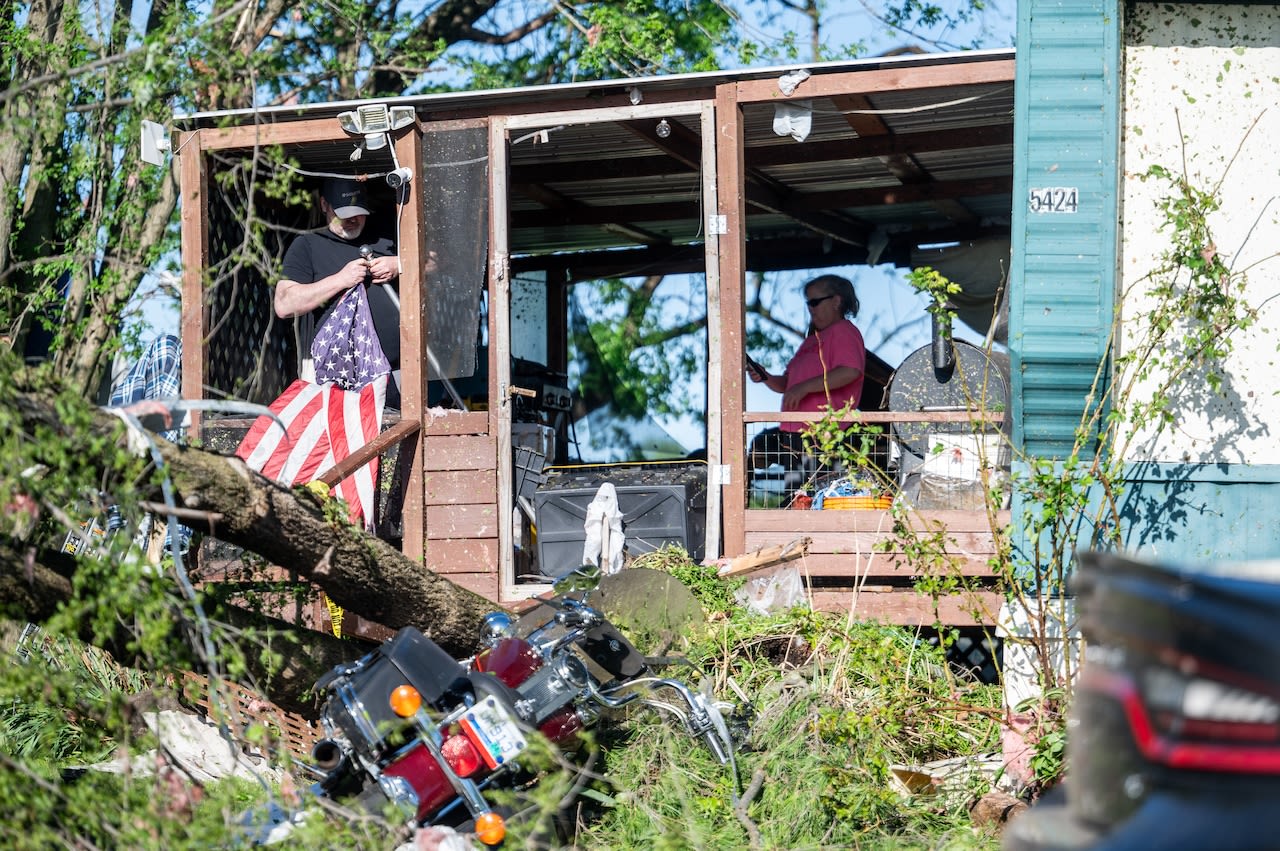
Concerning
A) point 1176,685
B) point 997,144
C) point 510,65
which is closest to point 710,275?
point 997,144

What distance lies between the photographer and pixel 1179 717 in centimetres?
223

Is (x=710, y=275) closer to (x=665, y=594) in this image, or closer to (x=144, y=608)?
(x=665, y=594)

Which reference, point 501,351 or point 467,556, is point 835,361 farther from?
point 467,556

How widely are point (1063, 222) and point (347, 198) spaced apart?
472 centimetres

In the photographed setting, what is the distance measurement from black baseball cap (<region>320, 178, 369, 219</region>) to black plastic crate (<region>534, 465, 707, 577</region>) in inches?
87.0

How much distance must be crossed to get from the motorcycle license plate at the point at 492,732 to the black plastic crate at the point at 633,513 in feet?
11.3

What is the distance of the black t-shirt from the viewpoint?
8.85 m

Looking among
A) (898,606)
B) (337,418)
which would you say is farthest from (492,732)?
(337,418)

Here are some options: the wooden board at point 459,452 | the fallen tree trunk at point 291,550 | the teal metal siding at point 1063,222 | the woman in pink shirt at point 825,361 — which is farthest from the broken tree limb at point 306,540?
the woman in pink shirt at point 825,361

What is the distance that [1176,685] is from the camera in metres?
2.25

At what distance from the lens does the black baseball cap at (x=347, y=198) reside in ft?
29.9

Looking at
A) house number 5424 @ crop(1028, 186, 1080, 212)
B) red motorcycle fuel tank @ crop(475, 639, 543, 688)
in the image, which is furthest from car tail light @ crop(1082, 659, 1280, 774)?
house number 5424 @ crop(1028, 186, 1080, 212)

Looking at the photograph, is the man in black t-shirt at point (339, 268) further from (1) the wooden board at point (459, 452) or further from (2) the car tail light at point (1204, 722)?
→ (2) the car tail light at point (1204, 722)

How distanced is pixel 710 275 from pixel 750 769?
126 inches
